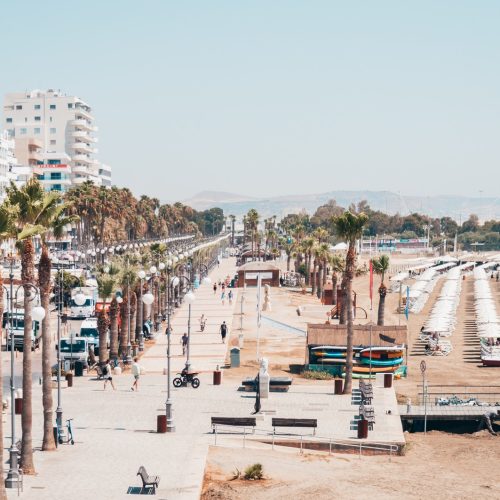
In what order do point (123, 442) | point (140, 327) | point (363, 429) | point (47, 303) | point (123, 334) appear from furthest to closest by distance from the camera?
1. point (140, 327)
2. point (123, 334)
3. point (363, 429)
4. point (123, 442)
5. point (47, 303)

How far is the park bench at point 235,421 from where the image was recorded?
33.2 m

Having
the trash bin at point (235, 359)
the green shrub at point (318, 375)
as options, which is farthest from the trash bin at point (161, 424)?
the trash bin at point (235, 359)

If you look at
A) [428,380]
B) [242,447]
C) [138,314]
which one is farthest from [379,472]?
[138,314]

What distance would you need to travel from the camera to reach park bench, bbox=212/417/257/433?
109ft

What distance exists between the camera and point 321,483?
27281mm

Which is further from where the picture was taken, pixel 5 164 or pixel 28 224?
pixel 5 164

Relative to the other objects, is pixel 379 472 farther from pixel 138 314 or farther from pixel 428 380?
pixel 138 314

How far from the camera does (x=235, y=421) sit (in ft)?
109

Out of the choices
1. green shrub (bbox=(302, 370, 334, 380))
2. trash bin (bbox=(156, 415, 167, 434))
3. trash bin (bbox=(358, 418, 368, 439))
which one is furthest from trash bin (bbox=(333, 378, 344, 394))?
trash bin (bbox=(156, 415, 167, 434))

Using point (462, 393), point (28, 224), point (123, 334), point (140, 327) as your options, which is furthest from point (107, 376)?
point (140, 327)

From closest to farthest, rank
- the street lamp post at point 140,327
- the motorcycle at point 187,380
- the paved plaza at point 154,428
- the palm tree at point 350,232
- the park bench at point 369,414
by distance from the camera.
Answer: the paved plaza at point 154,428 → the park bench at point 369,414 → the motorcycle at point 187,380 → the palm tree at point 350,232 → the street lamp post at point 140,327

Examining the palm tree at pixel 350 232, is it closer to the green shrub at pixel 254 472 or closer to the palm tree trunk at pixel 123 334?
the palm tree trunk at pixel 123 334

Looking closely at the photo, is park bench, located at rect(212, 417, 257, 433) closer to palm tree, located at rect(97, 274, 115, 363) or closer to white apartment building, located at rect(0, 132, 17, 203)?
palm tree, located at rect(97, 274, 115, 363)

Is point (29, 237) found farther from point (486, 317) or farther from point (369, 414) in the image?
point (486, 317)
